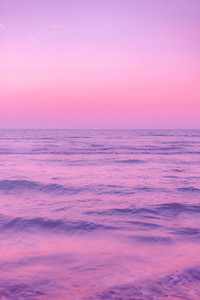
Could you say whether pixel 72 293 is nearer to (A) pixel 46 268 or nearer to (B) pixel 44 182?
(A) pixel 46 268

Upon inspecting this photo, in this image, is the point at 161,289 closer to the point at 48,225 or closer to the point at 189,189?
the point at 48,225

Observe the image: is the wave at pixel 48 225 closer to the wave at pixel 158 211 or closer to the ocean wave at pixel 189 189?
the wave at pixel 158 211

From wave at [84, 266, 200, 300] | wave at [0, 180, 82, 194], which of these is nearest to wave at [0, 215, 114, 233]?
wave at [84, 266, 200, 300]

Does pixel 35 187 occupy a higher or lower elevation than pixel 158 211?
higher

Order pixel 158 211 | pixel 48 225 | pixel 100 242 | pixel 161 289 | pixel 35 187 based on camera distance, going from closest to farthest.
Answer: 1. pixel 161 289
2. pixel 100 242
3. pixel 48 225
4. pixel 158 211
5. pixel 35 187

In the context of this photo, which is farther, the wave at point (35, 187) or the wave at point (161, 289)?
the wave at point (35, 187)

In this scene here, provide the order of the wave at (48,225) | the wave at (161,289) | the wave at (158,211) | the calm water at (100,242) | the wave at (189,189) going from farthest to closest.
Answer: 1. the wave at (189,189)
2. the wave at (158,211)
3. the wave at (48,225)
4. the calm water at (100,242)
5. the wave at (161,289)

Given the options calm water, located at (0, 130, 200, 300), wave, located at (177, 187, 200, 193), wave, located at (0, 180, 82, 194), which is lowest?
calm water, located at (0, 130, 200, 300)

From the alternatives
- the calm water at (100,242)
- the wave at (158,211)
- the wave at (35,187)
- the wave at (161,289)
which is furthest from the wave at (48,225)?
the wave at (35,187)

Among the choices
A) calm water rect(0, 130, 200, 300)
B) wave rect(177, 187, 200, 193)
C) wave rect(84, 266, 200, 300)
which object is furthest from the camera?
wave rect(177, 187, 200, 193)

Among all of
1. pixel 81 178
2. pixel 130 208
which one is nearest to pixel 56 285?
pixel 130 208

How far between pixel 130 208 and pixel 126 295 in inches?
163

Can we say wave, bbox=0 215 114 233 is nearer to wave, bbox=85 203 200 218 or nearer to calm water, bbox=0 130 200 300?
calm water, bbox=0 130 200 300

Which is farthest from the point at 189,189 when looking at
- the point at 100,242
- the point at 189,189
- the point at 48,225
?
the point at 100,242
